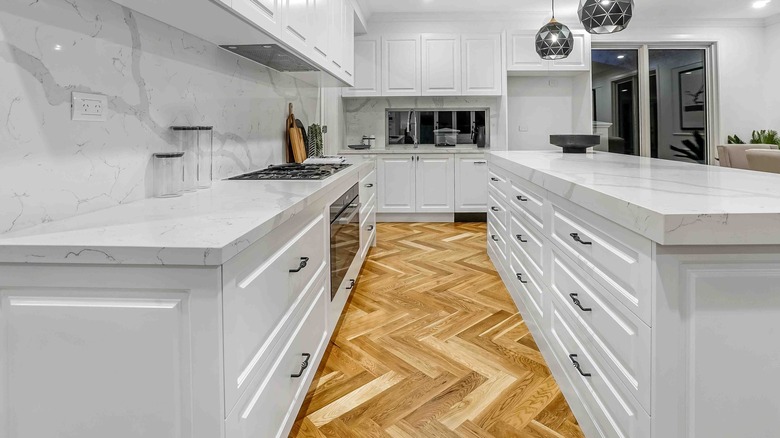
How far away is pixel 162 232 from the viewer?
107cm

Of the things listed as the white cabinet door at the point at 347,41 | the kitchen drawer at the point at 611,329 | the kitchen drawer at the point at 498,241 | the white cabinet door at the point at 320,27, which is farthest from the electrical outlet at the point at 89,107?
the white cabinet door at the point at 347,41

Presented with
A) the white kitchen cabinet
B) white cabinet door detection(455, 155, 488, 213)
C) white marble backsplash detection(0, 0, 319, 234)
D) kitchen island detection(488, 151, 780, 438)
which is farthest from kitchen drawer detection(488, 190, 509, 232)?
white cabinet door detection(455, 155, 488, 213)

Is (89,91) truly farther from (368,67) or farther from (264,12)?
(368,67)

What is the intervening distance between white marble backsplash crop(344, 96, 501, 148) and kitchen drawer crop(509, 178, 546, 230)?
139 inches

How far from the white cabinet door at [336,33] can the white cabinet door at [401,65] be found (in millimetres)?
2068

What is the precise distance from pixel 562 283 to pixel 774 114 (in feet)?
21.2

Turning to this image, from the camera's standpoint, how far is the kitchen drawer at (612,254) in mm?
1111

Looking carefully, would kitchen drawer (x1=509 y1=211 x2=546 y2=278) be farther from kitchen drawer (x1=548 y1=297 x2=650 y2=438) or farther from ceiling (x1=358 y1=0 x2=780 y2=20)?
ceiling (x1=358 y1=0 x2=780 y2=20)

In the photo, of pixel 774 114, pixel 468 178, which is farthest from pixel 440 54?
pixel 774 114

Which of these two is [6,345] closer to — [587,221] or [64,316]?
[64,316]

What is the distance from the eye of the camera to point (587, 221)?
4.91 ft

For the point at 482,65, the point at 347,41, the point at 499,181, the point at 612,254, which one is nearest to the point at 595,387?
the point at 612,254

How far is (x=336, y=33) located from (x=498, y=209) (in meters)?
1.67

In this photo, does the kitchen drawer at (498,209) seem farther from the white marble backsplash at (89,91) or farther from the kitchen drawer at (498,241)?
the white marble backsplash at (89,91)
